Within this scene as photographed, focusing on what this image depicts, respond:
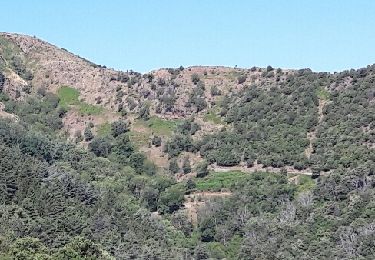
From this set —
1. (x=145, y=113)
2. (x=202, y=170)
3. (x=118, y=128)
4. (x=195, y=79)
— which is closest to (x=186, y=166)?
(x=202, y=170)

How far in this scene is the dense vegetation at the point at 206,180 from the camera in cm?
8988

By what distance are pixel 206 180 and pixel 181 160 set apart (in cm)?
1069

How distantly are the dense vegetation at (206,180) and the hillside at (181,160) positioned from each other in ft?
0.81

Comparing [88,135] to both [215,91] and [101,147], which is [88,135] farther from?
[215,91]

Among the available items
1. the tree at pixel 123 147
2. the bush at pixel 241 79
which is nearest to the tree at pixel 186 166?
the tree at pixel 123 147

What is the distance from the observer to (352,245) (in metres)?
90.4

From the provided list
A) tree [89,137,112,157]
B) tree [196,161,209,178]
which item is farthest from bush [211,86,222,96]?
tree [196,161,209,178]

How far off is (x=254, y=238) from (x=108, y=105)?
60153mm

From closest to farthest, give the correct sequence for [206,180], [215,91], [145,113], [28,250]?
[28,250] → [206,180] → [145,113] → [215,91]

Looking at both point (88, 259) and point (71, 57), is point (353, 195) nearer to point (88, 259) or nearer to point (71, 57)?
point (88, 259)

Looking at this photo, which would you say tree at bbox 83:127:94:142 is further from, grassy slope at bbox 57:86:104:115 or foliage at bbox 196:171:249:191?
foliage at bbox 196:171:249:191

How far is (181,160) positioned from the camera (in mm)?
137125

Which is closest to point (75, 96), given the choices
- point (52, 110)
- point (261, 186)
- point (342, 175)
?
point (52, 110)

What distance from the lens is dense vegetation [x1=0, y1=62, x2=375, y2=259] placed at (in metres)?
89.9
